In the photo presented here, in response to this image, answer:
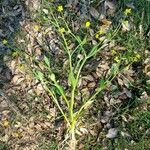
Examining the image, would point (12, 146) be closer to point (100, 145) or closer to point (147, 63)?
point (100, 145)

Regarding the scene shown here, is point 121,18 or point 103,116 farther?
point 121,18

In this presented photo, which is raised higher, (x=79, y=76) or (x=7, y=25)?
(x=7, y=25)

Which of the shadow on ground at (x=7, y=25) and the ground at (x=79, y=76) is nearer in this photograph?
the ground at (x=79, y=76)

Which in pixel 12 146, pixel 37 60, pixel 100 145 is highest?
pixel 37 60

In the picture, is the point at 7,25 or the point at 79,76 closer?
the point at 79,76

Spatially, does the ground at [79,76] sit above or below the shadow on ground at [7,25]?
below

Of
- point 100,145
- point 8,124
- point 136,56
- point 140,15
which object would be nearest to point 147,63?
point 136,56

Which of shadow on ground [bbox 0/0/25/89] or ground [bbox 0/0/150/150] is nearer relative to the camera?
ground [bbox 0/0/150/150]

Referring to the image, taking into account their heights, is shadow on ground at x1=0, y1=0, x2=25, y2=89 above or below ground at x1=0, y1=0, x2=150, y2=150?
above
